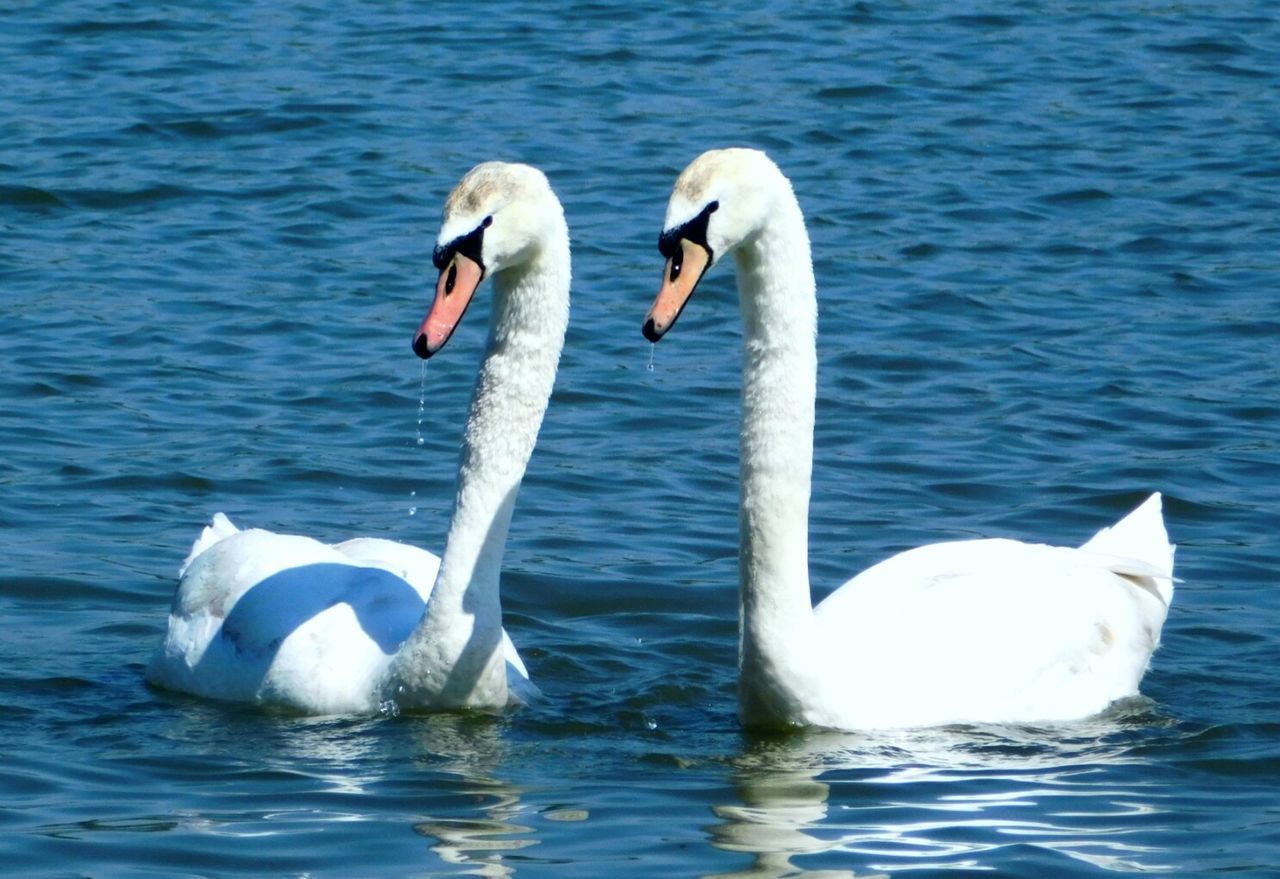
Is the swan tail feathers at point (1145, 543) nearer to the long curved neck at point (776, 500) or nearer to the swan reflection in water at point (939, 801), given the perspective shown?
the swan reflection in water at point (939, 801)

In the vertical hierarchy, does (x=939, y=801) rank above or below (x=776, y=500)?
below

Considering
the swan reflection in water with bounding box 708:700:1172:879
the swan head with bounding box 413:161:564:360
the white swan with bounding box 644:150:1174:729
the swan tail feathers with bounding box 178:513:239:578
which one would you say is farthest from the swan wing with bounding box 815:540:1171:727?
the swan tail feathers with bounding box 178:513:239:578

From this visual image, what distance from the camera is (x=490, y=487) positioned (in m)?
7.25

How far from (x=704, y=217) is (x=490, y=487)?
131 cm

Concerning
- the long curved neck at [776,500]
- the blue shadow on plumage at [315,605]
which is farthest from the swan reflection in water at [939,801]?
the blue shadow on plumage at [315,605]

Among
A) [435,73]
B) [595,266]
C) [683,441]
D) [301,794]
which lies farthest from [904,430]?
[435,73]

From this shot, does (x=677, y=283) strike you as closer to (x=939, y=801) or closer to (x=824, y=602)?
(x=939, y=801)

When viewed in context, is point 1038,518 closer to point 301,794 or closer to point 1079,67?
point 301,794

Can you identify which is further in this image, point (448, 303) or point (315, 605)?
point (315, 605)

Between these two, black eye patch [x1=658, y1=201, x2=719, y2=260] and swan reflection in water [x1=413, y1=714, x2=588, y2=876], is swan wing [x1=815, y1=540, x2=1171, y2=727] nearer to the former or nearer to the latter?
swan reflection in water [x1=413, y1=714, x2=588, y2=876]

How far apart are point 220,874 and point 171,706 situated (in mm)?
1705

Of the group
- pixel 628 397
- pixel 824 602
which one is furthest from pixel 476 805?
pixel 628 397

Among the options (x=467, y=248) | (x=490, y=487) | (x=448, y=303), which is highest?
(x=467, y=248)

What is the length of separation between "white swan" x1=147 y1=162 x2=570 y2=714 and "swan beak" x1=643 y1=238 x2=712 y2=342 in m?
0.65
